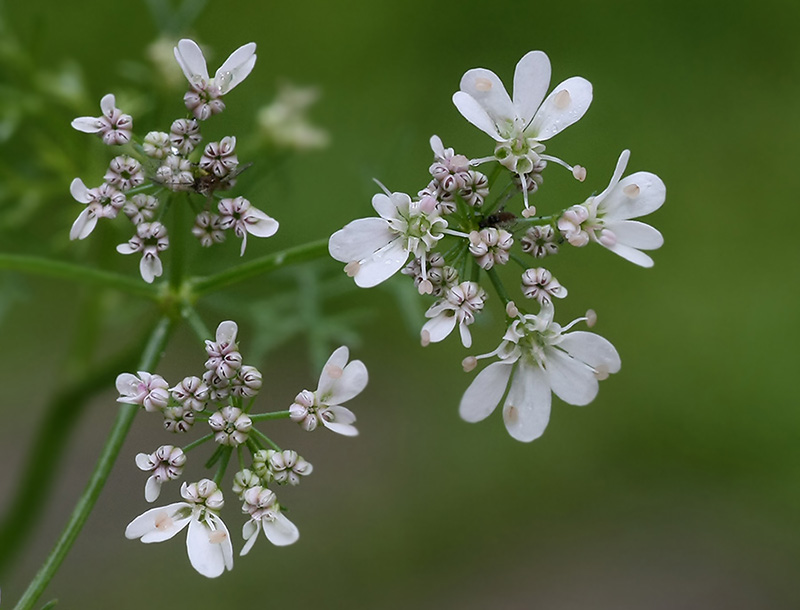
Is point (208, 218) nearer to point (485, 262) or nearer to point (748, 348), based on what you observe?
point (485, 262)

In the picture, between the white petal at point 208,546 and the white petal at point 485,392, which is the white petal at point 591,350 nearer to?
the white petal at point 485,392

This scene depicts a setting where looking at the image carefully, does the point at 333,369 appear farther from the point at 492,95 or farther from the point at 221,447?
the point at 492,95

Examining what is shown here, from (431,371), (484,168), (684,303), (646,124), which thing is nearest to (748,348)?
(684,303)

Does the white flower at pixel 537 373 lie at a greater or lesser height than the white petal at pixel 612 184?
lesser

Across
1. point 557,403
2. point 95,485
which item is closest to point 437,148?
point 95,485

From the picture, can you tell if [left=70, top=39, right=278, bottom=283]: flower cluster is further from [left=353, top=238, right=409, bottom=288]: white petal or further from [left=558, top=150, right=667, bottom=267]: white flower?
[left=558, top=150, right=667, bottom=267]: white flower

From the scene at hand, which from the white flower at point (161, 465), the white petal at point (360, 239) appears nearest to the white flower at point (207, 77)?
the white petal at point (360, 239)
